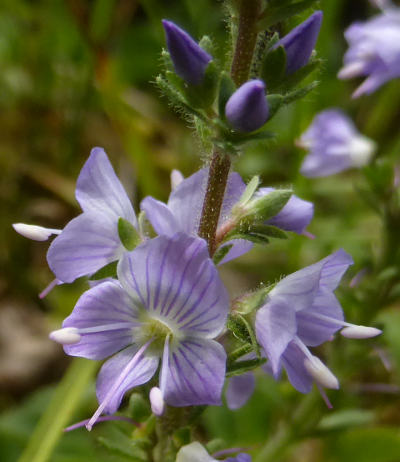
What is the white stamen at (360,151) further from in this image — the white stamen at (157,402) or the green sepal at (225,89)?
the white stamen at (157,402)

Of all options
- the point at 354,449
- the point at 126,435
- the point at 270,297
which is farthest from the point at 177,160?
the point at 270,297

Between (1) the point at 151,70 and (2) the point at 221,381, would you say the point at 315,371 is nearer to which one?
(2) the point at 221,381

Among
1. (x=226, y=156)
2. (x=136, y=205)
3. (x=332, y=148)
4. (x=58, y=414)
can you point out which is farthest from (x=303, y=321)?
(x=136, y=205)

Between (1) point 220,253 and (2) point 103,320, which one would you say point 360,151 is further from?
(2) point 103,320

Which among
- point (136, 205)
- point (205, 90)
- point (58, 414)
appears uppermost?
point (205, 90)

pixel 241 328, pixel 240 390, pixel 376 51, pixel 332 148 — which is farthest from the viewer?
pixel 332 148

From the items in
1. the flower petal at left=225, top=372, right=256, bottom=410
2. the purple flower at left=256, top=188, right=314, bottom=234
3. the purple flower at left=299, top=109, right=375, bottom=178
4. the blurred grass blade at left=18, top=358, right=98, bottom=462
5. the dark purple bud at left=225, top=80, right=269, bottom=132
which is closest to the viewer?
the dark purple bud at left=225, top=80, right=269, bottom=132

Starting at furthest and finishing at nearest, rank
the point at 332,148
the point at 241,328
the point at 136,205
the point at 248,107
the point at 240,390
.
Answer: the point at 136,205
the point at 332,148
the point at 240,390
the point at 241,328
the point at 248,107

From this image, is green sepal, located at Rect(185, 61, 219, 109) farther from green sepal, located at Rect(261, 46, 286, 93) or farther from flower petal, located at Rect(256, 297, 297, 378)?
flower petal, located at Rect(256, 297, 297, 378)

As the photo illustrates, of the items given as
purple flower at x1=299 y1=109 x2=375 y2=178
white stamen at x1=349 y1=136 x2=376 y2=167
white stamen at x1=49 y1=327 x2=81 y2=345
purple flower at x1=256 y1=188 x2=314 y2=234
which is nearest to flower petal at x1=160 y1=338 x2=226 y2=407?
white stamen at x1=49 y1=327 x2=81 y2=345
